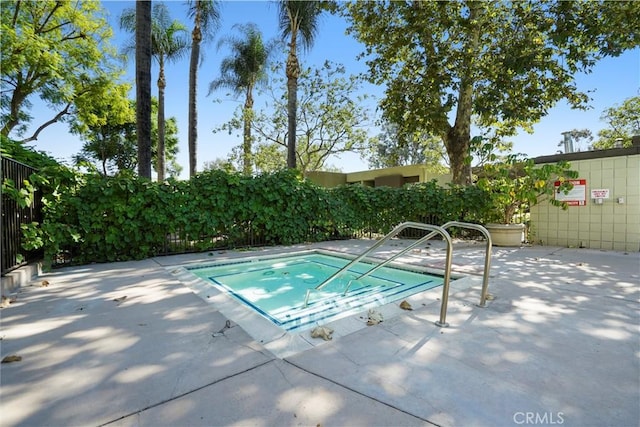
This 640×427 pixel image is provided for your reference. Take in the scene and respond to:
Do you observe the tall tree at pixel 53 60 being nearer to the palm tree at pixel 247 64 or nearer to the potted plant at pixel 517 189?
the palm tree at pixel 247 64

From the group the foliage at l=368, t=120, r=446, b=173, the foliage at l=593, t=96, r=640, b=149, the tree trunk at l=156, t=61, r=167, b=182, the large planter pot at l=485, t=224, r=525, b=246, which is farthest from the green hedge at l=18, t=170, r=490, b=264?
the foliage at l=593, t=96, r=640, b=149

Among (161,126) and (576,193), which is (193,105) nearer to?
(161,126)

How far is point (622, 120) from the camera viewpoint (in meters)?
18.2

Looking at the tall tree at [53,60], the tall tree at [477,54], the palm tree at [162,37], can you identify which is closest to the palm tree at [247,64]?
the palm tree at [162,37]

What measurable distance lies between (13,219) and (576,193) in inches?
415

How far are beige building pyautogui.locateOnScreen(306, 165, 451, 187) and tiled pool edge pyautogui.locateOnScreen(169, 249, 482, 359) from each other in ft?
45.2

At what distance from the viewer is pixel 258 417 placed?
1527 mm

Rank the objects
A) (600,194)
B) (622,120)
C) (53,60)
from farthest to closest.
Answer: (622,120) → (53,60) → (600,194)

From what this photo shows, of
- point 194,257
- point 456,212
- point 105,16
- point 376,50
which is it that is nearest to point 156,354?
point 194,257

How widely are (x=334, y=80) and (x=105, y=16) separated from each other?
1084 centimetres

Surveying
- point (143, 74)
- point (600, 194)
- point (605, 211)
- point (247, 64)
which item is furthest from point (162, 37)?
point (605, 211)

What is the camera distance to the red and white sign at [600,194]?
7.02m

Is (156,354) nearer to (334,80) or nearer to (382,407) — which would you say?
(382,407)

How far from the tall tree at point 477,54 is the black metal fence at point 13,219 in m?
9.19
